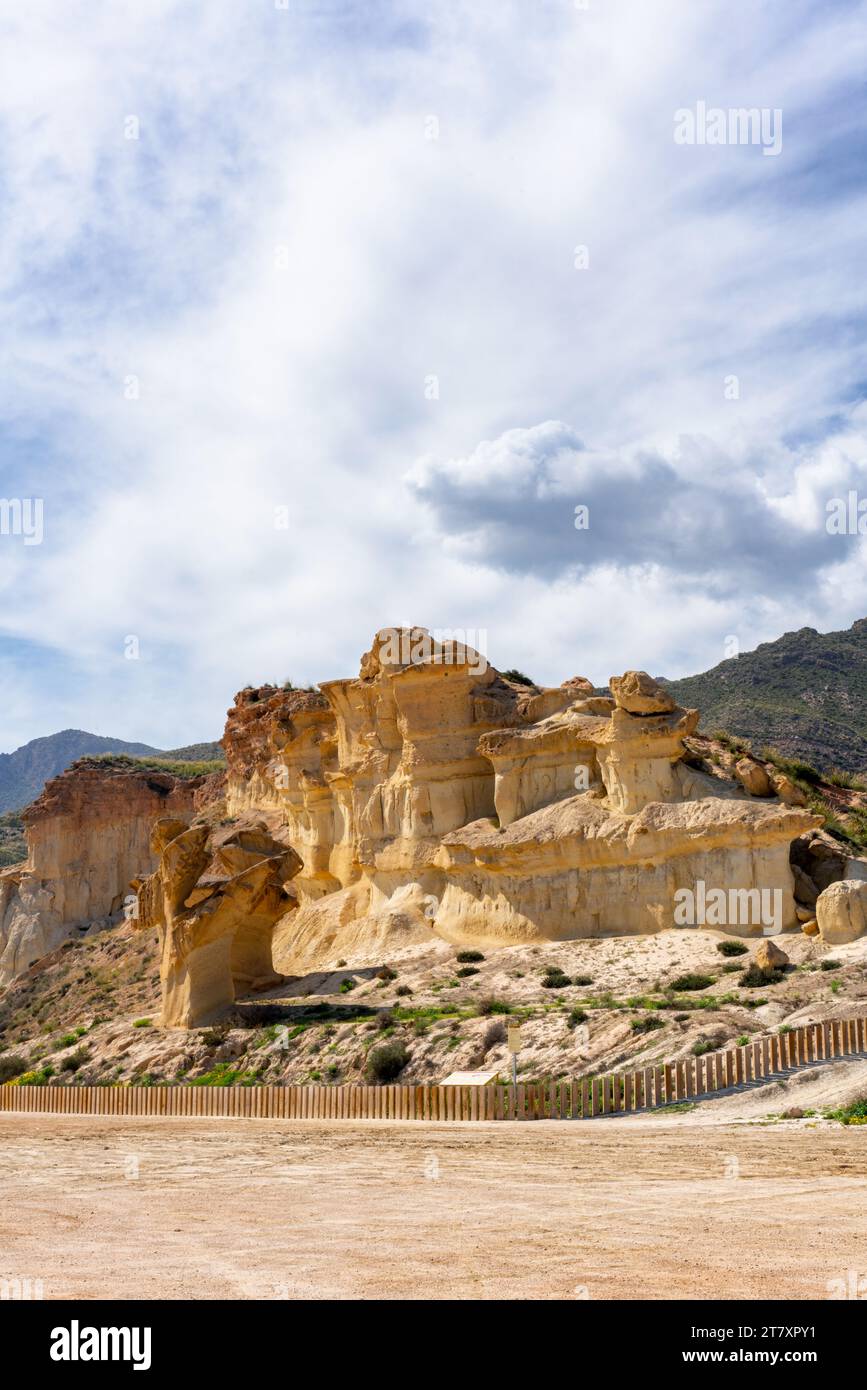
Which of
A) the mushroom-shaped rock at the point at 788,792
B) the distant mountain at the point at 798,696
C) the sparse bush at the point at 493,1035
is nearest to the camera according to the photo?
the sparse bush at the point at 493,1035

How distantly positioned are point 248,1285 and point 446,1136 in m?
13.0

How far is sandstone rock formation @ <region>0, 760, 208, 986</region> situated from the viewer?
76.0 meters

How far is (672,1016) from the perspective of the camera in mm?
29781

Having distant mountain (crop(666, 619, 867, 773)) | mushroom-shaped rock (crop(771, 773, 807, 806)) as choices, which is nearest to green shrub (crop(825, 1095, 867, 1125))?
mushroom-shaped rock (crop(771, 773, 807, 806))

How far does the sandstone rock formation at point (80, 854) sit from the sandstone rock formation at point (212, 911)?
31061 millimetres

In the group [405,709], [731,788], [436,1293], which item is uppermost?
[405,709]

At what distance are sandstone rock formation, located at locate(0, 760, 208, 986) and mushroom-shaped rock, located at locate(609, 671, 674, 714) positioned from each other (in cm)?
4164

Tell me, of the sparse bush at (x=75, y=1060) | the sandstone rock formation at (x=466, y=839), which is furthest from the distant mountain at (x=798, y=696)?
the sparse bush at (x=75, y=1060)

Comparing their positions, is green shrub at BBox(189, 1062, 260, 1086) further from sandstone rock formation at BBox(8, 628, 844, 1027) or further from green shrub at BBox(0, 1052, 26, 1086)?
green shrub at BBox(0, 1052, 26, 1086)

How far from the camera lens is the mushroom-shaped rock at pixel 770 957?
34156 millimetres

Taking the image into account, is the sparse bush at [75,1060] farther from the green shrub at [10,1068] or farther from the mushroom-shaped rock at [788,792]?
the mushroom-shaped rock at [788,792]

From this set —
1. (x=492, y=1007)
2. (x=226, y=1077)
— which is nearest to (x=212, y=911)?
(x=226, y=1077)

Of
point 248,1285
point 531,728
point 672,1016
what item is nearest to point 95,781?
point 531,728
